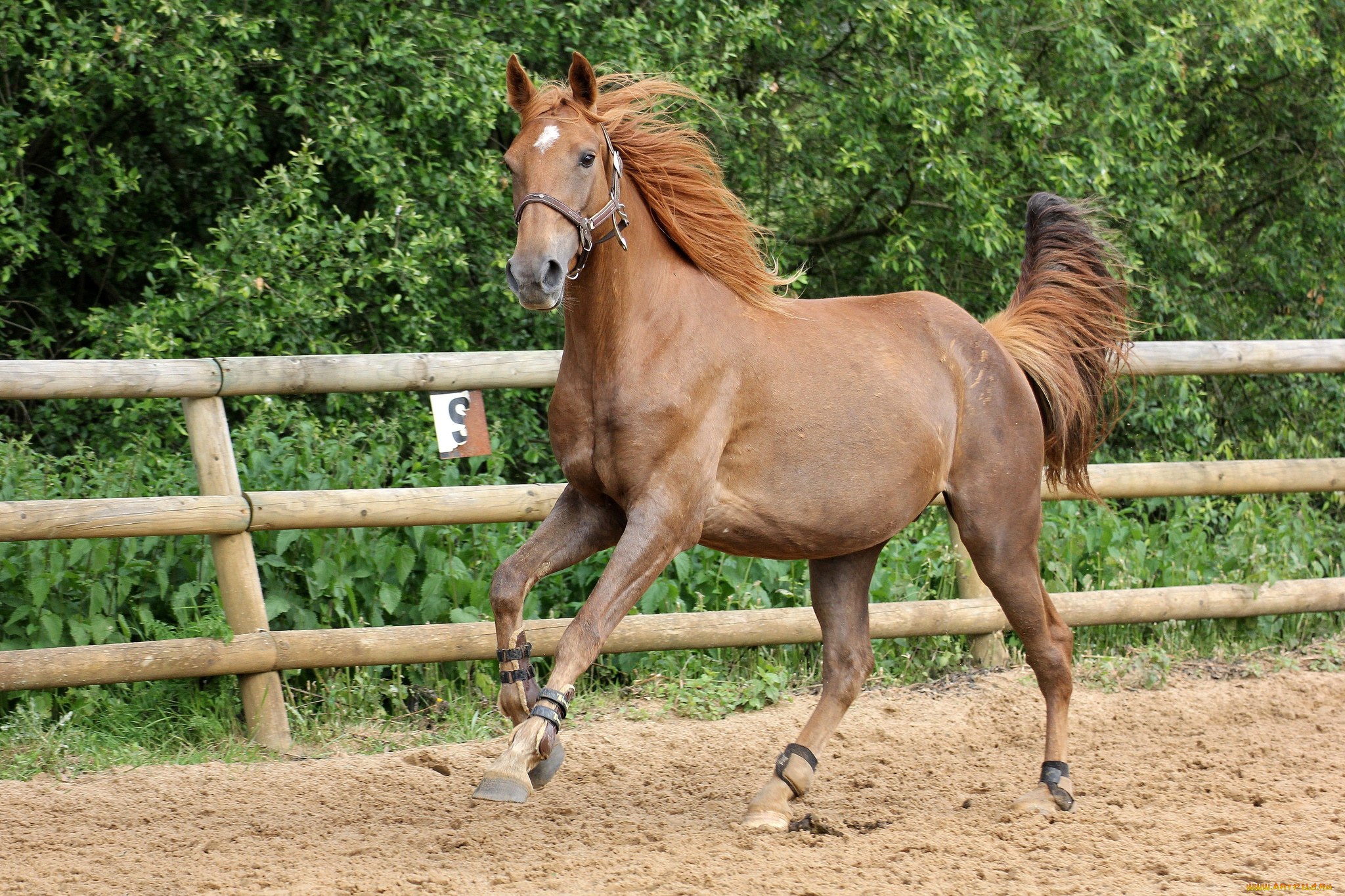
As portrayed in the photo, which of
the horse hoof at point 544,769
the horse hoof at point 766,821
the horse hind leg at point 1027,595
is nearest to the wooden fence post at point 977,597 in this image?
the horse hind leg at point 1027,595

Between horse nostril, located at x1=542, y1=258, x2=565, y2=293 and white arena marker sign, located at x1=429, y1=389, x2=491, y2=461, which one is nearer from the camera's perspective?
horse nostril, located at x1=542, y1=258, x2=565, y2=293

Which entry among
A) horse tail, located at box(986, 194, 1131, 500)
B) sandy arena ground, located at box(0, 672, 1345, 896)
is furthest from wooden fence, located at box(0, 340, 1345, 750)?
horse tail, located at box(986, 194, 1131, 500)

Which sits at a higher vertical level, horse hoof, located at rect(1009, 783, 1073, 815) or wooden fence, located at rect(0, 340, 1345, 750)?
wooden fence, located at rect(0, 340, 1345, 750)

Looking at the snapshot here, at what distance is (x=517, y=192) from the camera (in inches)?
124

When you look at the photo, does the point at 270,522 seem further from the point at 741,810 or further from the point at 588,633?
the point at 741,810

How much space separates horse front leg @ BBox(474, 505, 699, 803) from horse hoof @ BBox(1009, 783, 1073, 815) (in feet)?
4.81

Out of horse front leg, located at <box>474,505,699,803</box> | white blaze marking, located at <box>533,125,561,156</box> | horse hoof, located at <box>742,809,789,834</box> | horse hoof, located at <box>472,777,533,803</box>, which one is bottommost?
horse hoof, located at <box>742,809,789,834</box>

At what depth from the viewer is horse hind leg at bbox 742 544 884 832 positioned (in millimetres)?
3850

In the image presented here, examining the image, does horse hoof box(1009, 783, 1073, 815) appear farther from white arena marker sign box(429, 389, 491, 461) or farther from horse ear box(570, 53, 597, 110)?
horse ear box(570, 53, 597, 110)

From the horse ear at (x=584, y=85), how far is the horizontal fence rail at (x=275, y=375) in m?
1.53

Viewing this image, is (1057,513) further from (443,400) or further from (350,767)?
(350,767)

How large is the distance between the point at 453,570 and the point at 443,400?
2.54 ft

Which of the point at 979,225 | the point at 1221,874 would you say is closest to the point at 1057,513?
the point at 979,225

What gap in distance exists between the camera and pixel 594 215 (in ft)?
10.7
